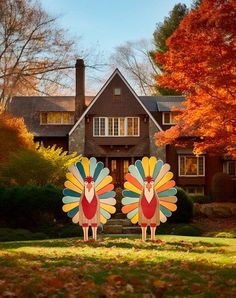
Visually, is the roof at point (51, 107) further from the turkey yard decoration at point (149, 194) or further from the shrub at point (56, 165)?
the turkey yard decoration at point (149, 194)

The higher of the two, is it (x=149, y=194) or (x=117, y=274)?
(x=149, y=194)

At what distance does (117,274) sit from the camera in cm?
894

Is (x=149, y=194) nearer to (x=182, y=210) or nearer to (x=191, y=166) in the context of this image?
(x=182, y=210)

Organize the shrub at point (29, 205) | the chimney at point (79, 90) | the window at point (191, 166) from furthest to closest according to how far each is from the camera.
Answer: the chimney at point (79, 90)
the window at point (191, 166)
the shrub at point (29, 205)

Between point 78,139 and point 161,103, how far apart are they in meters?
7.09

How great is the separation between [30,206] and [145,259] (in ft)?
46.4

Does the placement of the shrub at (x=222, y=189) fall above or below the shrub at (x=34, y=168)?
below

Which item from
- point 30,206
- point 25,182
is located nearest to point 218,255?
point 30,206

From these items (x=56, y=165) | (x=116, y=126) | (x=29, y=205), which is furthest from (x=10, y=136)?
(x=116, y=126)

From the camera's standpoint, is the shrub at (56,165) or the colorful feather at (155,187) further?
the shrub at (56,165)

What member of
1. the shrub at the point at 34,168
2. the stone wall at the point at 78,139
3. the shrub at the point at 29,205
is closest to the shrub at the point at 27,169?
the shrub at the point at 34,168

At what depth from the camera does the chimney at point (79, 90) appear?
131 ft

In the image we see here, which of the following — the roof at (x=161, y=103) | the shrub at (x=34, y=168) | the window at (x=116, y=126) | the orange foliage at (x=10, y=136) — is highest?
the roof at (x=161, y=103)

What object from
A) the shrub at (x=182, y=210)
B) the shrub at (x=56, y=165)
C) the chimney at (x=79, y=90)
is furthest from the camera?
the chimney at (x=79, y=90)
